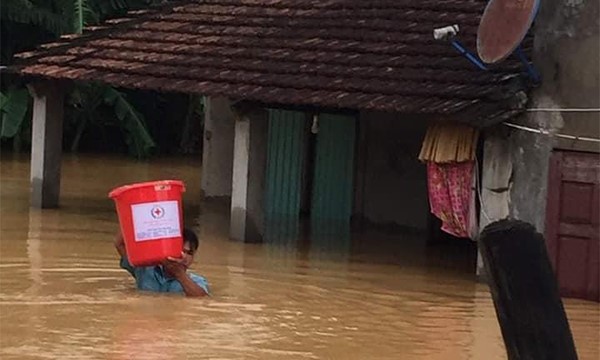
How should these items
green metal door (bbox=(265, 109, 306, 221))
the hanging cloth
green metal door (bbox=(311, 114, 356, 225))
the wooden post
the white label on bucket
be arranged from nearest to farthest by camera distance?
1. the wooden post
2. the white label on bucket
3. the hanging cloth
4. green metal door (bbox=(311, 114, 356, 225))
5. green metal door (bbox=(265, 109, 306, 221))

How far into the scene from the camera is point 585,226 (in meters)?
13.2

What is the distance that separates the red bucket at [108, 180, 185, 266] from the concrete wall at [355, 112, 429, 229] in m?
7.49

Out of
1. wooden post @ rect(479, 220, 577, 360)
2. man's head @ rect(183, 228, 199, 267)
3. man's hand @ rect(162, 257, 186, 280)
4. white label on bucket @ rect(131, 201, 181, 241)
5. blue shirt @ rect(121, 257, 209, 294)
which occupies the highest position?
wooden post @ rect(479, 220, 577, 360)

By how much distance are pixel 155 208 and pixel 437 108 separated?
409cm

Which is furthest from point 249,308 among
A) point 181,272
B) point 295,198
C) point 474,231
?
point 295,198

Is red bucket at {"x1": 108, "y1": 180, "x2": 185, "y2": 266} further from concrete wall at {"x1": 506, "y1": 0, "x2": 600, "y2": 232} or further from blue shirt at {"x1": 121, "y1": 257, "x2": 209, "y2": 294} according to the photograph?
concrete wall at {"x1": 506, "y1": 0, "x2": 600, "y2": 232}

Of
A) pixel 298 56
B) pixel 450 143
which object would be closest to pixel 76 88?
pixel 298 56

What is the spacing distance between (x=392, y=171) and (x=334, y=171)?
3.54ft

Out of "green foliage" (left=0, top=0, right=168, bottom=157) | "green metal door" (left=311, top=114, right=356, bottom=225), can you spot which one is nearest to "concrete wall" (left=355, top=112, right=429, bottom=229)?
"green metal door" (left=311, top=114, right=356, bottom=225)

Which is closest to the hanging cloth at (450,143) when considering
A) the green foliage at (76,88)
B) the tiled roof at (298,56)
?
the tiled roof at (298,56)

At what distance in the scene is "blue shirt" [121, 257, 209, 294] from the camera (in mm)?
11406

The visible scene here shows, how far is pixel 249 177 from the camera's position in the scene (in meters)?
15.5

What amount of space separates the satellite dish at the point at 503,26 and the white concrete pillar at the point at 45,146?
6.87 meters

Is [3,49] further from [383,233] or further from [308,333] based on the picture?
[308,333]
